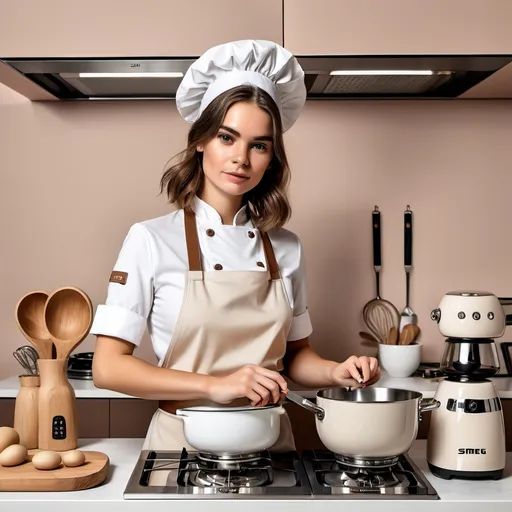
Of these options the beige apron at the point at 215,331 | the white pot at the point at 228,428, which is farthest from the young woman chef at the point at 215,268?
the white pot at the point at 228,428

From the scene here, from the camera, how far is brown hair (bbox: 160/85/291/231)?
148 cm

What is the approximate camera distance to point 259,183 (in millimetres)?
1646

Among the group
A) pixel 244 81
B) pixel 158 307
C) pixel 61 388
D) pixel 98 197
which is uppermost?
pixel 244 81

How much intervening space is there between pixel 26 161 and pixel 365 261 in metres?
Result: 1.09

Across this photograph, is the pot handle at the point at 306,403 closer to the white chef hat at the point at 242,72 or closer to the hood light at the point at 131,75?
the white chef hat at the point at 242,72

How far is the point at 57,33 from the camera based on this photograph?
186 centimetres

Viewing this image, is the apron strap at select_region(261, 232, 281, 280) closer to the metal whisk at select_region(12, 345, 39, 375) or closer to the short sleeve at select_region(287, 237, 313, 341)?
the short sleeve at select_region(287, 237, 313, 341)

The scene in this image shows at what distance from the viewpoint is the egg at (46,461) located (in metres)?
1.18

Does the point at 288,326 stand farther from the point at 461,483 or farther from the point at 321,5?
the point at 321,5


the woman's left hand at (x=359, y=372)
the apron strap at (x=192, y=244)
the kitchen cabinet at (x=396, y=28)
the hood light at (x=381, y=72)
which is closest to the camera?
the woman's left hand at (x=359, y=372)

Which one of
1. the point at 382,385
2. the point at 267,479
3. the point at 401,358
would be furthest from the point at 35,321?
the point at 401,358

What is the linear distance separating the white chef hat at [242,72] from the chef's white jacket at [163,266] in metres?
0.23

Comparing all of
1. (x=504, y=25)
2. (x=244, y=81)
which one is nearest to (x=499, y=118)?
(x=504, y=25)

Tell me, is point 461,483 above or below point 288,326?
below
